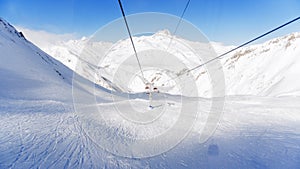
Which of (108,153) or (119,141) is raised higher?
(119,141)

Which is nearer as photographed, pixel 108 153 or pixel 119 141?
pixel 108 153

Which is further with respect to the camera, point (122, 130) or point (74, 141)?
point (122, 130)

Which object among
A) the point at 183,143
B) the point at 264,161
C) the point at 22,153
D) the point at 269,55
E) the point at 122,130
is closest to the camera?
the point at 22,153

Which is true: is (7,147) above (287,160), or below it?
below

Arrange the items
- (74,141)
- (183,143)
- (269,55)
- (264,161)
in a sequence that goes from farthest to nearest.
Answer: (269,55) < (183,143) < (74,141) < (264,161)

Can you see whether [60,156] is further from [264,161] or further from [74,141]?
[264,161]

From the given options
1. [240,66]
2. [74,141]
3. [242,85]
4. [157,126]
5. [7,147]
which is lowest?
[7,147]

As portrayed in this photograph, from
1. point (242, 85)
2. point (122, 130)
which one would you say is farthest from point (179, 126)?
point (242, 85)

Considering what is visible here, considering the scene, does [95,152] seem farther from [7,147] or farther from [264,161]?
[264,161]
